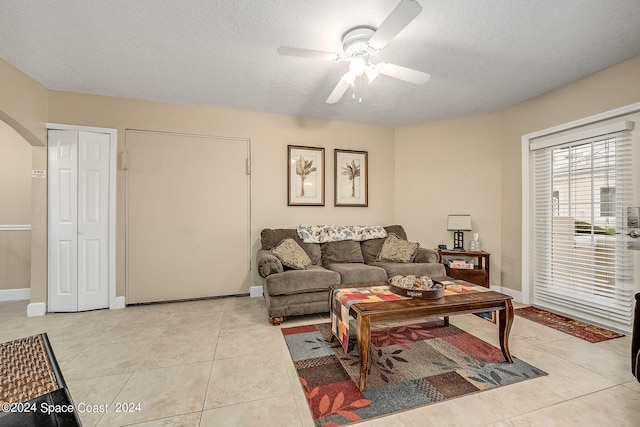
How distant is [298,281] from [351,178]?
81.9 inches

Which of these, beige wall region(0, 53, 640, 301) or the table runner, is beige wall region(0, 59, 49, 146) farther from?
the table runner

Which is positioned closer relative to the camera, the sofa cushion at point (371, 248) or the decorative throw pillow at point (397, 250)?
the decorative throw pillow at point (397, 250)

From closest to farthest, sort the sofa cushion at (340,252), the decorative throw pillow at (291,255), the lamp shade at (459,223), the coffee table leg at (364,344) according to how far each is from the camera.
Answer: the coffee table leg at (364,344), the decorative throw pillow at (291,255), the sofa cushion at (340,252), the lamp shade at (459,223)

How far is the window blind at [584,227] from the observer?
8.52 feet

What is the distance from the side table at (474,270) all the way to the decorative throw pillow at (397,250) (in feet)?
1.49

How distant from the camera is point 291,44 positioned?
228cm

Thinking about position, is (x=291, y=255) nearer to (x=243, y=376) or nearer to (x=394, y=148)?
(x=243, y=376)

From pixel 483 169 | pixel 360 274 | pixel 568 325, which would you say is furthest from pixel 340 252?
pixel 568 325

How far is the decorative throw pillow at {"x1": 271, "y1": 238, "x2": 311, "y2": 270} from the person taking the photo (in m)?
3.14

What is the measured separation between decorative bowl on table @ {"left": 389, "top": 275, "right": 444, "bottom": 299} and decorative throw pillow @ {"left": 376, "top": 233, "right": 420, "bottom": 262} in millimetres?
1371

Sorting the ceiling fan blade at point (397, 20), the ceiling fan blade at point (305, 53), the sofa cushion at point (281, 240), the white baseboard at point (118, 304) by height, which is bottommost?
the white baseboard at point (118, 304)

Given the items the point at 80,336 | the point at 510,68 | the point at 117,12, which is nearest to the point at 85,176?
the point at 80,336

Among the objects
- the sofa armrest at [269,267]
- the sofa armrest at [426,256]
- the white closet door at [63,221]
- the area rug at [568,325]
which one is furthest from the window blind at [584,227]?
the white closet door at [63,221]

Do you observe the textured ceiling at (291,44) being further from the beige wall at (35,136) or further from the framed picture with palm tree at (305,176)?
the framed picture with palm tree at (305,176)
